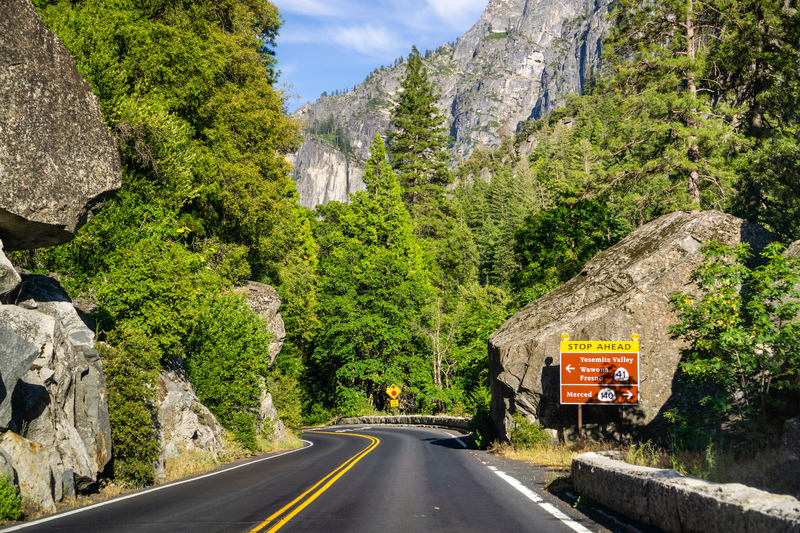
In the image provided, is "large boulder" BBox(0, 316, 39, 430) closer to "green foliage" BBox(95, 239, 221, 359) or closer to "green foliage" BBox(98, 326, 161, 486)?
"green foliage" BBox(98, 326, 161, 486)

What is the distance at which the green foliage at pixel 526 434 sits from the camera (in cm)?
1540

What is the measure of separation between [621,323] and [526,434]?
4172 millimetres

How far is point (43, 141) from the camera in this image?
1034 cm

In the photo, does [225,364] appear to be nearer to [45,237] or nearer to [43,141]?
[45,237]

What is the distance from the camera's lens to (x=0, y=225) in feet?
32.8

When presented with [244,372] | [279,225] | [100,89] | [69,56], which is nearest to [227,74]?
[279,225]

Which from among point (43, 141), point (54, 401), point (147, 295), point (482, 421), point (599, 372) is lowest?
point (482, 421)

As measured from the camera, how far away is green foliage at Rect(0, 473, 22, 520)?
7.28m

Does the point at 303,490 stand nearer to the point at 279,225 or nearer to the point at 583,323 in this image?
the point at 583,323

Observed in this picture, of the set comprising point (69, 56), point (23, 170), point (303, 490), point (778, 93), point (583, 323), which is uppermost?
point (778, 93)

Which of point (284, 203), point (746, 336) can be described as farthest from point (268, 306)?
point (746, 336)

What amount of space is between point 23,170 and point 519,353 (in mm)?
12926

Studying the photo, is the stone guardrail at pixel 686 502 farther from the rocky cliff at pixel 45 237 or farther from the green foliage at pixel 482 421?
the green foliage at pixel 482 421

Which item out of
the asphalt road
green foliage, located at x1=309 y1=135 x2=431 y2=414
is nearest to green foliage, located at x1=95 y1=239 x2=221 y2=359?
the asphalt road
